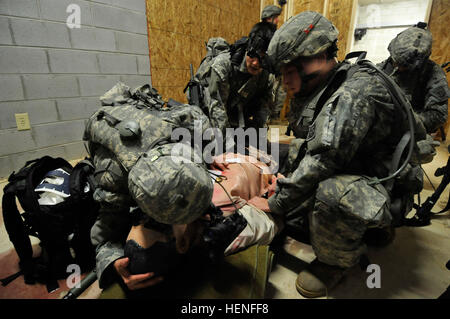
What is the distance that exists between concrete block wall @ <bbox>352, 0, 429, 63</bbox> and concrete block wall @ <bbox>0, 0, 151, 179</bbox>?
3.52 m

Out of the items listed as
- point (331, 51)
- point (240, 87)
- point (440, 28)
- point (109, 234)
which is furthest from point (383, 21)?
point (109, 234)

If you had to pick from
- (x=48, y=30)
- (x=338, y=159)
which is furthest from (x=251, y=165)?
(x=48, y=30)

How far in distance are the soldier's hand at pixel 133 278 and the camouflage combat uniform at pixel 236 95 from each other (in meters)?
1.65

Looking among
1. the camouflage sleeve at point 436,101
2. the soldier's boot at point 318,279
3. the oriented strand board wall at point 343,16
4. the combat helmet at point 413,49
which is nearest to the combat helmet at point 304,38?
the soldier's boot at point 318,279

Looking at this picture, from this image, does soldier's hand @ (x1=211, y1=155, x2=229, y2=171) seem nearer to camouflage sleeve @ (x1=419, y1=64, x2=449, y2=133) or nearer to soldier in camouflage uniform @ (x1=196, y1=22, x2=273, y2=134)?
soldier in camouflage uniform @ (x1=196, y1=22, x2=273, y2=134)

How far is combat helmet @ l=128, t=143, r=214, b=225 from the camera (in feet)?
2.82

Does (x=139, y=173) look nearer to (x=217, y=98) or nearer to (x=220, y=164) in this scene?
(x=220, y=164)

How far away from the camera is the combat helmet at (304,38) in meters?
1.17

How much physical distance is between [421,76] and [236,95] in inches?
67.0

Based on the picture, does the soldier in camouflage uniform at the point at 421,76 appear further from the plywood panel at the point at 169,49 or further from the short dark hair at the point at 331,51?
the plywood panel at the point at 169,49

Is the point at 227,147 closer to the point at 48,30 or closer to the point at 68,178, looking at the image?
the point at 68,178

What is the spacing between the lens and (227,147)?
226cm

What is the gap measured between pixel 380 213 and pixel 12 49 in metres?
2.94

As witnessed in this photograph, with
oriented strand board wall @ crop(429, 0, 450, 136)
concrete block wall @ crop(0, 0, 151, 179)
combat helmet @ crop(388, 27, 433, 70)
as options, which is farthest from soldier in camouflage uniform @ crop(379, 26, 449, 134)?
concrete block wall @ crop(0, 0, 151, 179)
